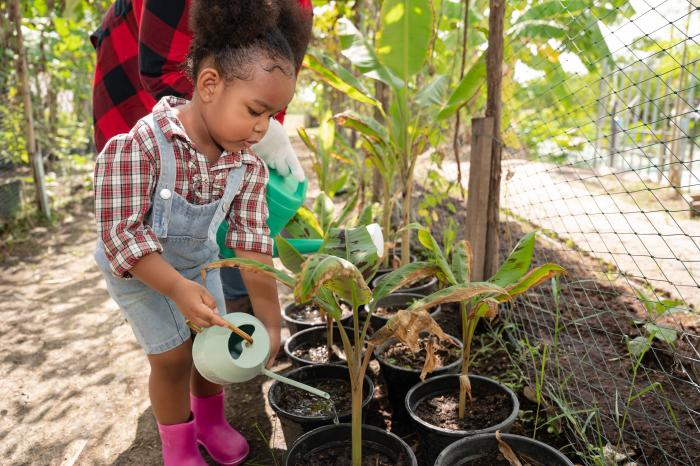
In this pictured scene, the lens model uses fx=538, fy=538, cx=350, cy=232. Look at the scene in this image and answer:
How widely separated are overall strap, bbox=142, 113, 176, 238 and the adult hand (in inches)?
21.2

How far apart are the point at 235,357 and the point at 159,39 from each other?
3.50 ft

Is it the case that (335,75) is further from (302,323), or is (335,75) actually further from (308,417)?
(308,417)

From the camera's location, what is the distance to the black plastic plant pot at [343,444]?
1447 millimetres

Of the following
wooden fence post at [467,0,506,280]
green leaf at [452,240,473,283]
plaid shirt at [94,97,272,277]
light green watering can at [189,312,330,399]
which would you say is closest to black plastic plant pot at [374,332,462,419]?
green leaf at [452,240,473,283]

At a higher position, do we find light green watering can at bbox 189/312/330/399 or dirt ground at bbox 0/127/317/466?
light green watering can at bbox 189/312/330/399

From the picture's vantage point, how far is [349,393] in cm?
183

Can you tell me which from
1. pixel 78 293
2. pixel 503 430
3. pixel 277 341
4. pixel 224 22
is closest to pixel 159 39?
pixel 224 22

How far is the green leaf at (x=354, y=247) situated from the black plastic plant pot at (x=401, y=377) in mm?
637

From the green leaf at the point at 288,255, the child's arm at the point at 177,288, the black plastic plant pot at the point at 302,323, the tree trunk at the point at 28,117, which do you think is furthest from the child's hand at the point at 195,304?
the tree trunk at the point at 28,117

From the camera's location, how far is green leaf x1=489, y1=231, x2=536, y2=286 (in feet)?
5.08

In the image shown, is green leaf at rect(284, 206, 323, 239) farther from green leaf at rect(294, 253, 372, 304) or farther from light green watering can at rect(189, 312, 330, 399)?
Result: green leaf at rect(294, 253, 372, 304)

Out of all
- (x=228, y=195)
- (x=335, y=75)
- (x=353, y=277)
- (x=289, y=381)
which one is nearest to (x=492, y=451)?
(x=289, y=381)

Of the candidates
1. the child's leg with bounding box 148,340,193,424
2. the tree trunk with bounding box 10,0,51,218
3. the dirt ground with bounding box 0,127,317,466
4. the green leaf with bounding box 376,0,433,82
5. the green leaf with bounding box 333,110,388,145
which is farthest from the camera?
the tree trunk with bounding box 10,0,51,218

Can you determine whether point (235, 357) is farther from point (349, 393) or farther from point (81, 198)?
point (81, 198)
